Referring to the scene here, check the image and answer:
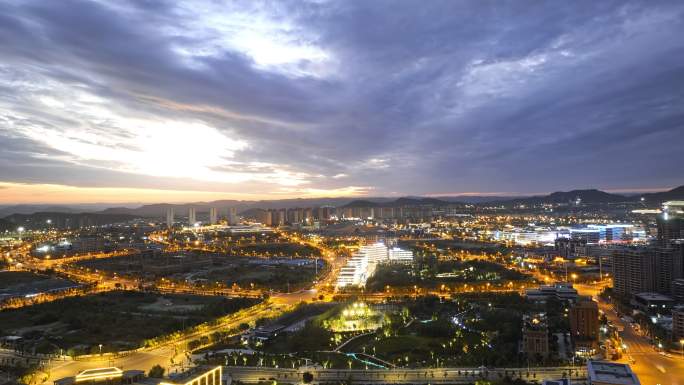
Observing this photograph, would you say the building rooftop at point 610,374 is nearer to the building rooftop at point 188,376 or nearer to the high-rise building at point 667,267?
the building rooftop at point 188,376

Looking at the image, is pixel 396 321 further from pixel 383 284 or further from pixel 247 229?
pixel 247 229

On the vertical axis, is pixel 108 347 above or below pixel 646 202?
below

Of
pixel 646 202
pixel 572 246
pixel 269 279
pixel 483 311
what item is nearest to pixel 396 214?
pixel 646 202

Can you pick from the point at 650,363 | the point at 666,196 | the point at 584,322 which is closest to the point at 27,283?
the point at 584,322

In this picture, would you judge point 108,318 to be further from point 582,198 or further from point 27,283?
point 582,198

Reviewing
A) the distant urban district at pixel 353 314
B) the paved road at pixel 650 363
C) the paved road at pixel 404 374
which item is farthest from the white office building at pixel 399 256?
the paved road at pixel 404 374
